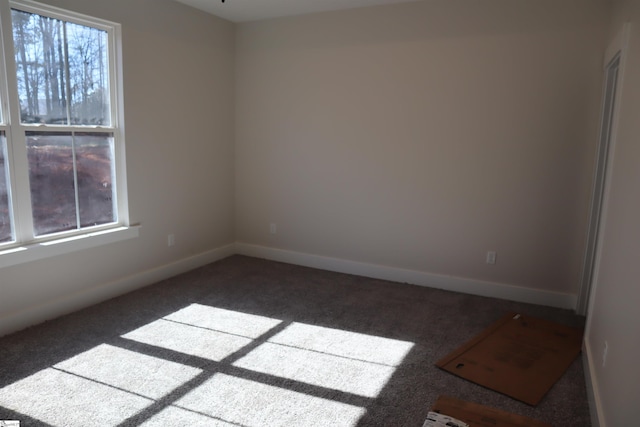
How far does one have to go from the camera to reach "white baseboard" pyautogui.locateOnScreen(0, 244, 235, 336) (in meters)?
3.06

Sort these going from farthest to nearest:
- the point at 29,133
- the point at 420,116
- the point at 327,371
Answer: the point at 420,116, the point at 29,133, the point at 327,371

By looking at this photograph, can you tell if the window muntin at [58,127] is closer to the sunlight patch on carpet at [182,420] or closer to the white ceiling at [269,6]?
the white ceiling at [269,6]

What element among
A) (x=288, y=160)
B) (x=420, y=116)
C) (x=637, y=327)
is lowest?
(x=637, y=327)

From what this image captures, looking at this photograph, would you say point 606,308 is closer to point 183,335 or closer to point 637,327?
point 637,327

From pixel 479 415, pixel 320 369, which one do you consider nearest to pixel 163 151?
pixel 320 369

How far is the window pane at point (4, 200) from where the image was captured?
2932mm

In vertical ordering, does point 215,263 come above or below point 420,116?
below

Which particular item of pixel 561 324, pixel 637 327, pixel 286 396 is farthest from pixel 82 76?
pixel 561 324

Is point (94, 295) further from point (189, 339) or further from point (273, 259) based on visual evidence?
point (273, 259)

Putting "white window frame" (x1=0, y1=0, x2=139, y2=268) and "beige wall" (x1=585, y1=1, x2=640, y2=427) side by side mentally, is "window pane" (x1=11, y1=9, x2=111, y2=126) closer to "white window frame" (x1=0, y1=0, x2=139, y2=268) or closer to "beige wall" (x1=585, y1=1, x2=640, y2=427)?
"white window frame" (x1=0, y1=0, x2=139, y2=268)

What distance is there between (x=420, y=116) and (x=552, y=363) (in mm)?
2312

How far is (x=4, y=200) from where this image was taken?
9.76ft

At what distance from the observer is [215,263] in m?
4.84

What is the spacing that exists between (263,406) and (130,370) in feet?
2.92
